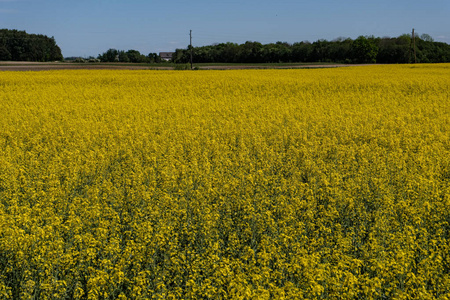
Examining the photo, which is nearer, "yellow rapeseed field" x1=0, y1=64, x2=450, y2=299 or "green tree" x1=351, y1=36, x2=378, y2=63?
"yellow rapeseed field" x1=0, y1=64, x2=450, y2=299

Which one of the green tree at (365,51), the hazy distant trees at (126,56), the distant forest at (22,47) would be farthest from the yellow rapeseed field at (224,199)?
the distant forest at (22,47)

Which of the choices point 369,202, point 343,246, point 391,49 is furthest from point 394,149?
point 391,49

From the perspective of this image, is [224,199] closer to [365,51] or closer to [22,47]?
[365,51]

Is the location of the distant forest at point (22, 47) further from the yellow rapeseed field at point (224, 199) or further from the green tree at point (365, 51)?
the yellow rapeseed field at point (224, 199)

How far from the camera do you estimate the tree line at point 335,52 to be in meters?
77.8

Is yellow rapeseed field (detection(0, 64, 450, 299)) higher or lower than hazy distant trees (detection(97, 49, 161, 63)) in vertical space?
lower

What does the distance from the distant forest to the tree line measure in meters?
44.5

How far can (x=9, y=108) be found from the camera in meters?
19.5

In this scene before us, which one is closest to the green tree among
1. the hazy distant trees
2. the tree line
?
the tree line

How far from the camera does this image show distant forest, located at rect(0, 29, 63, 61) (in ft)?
351

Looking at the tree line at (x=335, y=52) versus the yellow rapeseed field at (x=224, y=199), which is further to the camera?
the tree line at (x=335, y=52)

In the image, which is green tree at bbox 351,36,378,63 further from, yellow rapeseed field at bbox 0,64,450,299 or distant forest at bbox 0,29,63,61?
distant forest at bbox 0,29,63,61

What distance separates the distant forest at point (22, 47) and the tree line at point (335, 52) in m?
44.5

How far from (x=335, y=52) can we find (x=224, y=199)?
8294 centimetres
